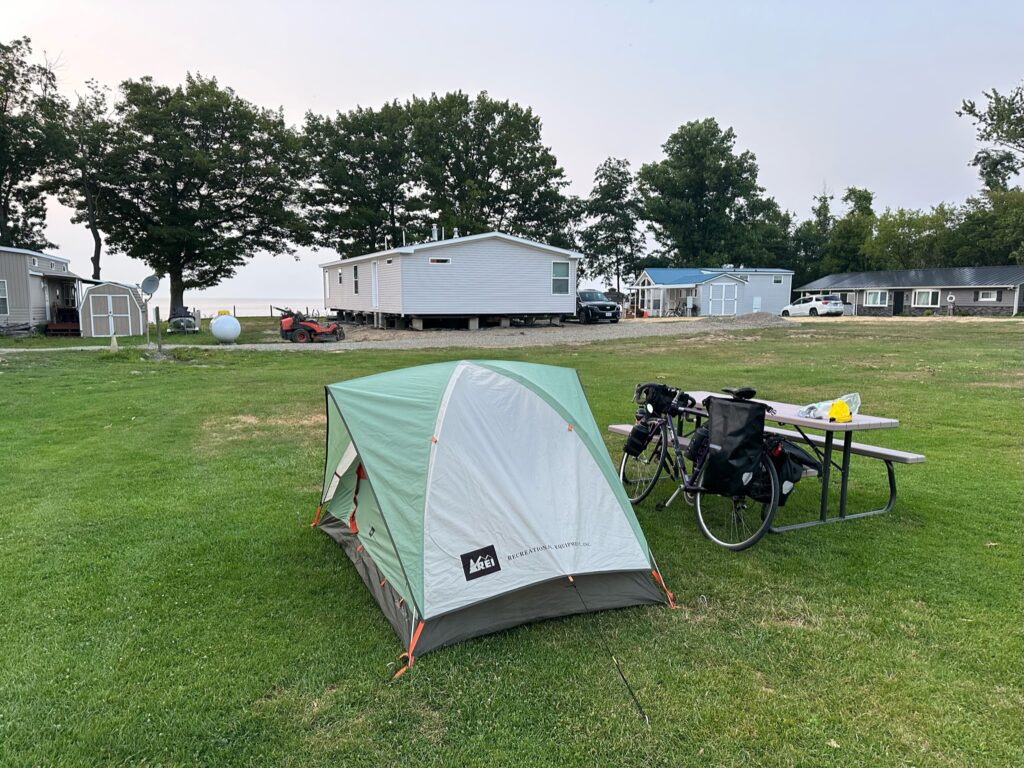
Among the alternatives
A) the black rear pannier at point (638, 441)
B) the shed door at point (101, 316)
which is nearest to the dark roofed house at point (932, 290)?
the black rear pannier at point (638, 441)

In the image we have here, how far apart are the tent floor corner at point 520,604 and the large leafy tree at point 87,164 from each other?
109ft

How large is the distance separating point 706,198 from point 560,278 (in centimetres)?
2894

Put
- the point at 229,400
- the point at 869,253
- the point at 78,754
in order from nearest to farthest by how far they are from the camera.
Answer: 1. the point at 78,754
2. the point at 229,400
3. the point at 869,253

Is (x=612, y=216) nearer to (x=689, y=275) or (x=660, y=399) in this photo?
(x=689, y=275)

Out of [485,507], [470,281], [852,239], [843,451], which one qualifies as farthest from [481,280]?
[852,239]

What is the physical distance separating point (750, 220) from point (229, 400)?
4837 centimetres

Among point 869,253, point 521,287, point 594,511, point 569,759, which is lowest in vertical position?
point 569,759

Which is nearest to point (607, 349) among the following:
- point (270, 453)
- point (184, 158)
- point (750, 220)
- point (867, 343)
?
point (867, 343)

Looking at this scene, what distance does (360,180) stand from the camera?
126 ft

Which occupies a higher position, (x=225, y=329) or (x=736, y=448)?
A: (x=225, y=329)

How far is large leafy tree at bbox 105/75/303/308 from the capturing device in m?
29.3

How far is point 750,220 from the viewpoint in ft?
164

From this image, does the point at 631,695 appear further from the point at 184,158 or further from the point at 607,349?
the point at 184,158

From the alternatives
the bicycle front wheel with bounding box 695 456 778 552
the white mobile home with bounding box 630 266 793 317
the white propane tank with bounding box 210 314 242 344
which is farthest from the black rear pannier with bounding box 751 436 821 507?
the white mobile home with bounding box 630 266 793 317
